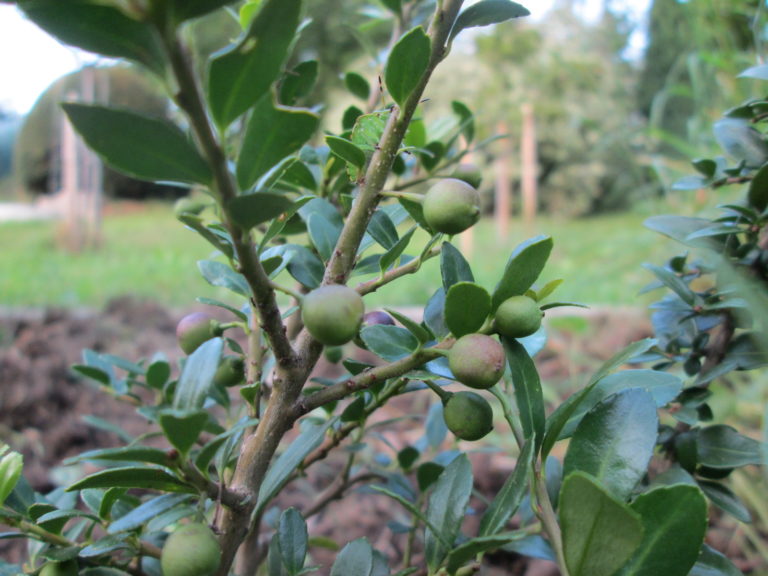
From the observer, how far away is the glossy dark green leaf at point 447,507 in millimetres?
446

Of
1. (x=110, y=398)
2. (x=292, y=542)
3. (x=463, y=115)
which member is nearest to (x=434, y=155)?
(x=463, y=115)

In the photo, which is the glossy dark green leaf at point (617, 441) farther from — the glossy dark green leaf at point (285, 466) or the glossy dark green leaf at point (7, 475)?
the glossy dark green leaf at point (7, 475)

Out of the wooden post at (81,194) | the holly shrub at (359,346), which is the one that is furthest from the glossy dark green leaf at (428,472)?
the wooden post at (81,194)

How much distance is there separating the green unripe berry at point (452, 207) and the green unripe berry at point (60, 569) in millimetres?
342

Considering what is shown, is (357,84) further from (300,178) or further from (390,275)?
(390,275)

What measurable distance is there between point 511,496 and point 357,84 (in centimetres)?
52

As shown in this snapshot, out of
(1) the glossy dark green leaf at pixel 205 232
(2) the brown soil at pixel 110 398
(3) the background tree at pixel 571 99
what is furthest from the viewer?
(3) the background tree at pixel 571 99

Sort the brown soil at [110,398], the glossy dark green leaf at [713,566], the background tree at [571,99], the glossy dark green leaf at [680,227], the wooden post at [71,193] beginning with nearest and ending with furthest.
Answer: the glossy dark green leaf at [713,566] → the glossy dark green leaf at [680,227] → the brown soil at [110,398] → the background tree at [571,99] → the wooden post at [71,193]

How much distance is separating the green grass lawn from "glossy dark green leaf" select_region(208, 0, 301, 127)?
1199 mm

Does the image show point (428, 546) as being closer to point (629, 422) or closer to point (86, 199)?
point (629, 422)

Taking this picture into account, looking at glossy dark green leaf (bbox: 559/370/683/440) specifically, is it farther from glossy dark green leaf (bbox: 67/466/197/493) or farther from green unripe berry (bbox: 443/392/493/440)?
glossy dark green leaf (bbox: 67/466/197/493)

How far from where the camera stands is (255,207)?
0.97ft

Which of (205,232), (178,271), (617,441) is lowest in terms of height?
(178,271)

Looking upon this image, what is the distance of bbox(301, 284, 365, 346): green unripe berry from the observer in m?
0.34
